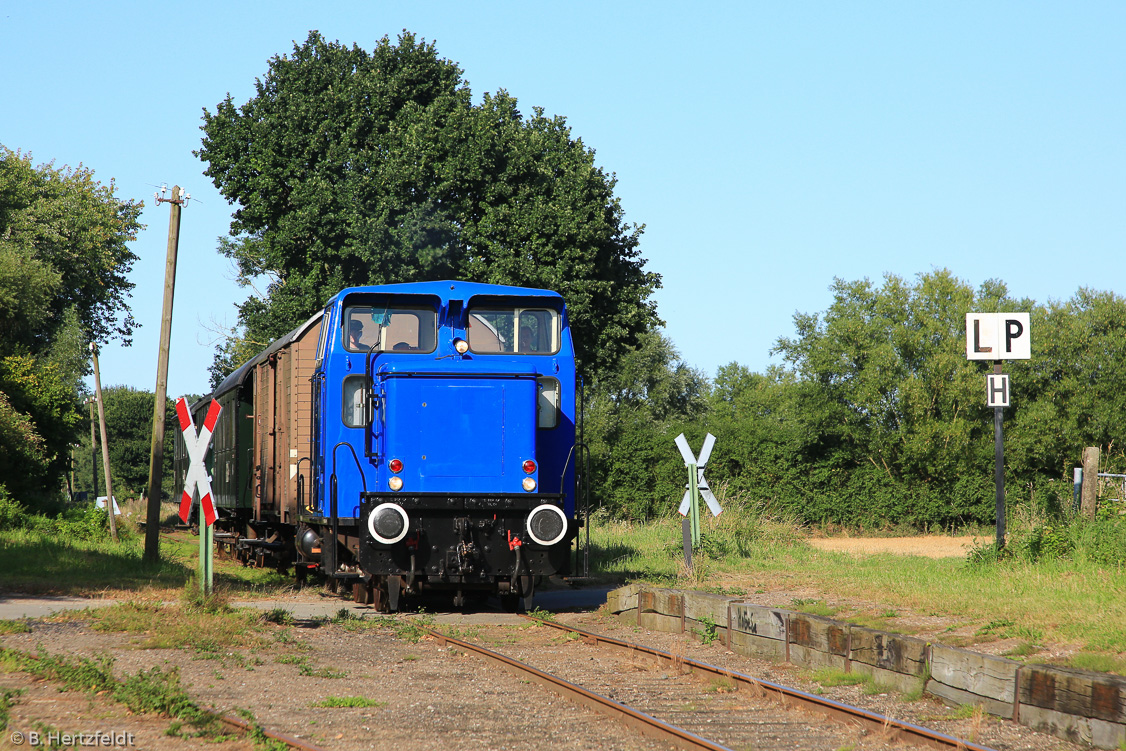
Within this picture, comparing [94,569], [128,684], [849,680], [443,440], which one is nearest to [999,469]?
[849,680]

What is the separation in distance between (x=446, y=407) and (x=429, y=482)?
888 millimetres

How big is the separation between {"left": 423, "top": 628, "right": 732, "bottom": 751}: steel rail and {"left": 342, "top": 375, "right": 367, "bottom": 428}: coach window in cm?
338

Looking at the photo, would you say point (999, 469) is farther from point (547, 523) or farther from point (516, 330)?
point (516, 330)

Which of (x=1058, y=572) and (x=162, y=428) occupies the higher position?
(x=162, y=428)

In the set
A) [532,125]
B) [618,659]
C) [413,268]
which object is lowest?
[618,659]

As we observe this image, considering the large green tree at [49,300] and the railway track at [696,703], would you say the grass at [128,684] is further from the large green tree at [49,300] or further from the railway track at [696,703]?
the large green tree at [49,300]

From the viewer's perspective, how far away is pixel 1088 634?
8.27 metres

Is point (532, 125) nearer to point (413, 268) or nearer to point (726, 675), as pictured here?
point (413, 268)

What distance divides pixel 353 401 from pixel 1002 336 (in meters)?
8.23

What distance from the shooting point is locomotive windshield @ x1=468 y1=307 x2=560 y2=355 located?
12.5m

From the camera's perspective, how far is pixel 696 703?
783cm

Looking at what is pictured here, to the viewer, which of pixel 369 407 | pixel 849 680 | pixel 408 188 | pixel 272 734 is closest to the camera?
pixel 272 734

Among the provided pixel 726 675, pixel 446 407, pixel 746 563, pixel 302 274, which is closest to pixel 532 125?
pixel 302 274

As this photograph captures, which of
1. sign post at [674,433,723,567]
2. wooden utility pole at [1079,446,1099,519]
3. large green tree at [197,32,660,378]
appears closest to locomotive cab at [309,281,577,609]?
sign post at [674,433,723,567]
